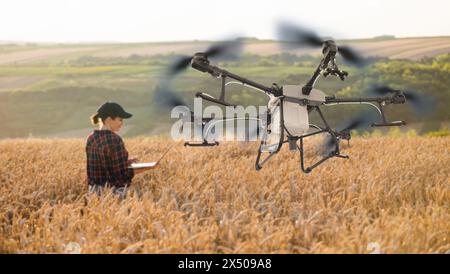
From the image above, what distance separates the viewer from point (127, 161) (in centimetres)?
657

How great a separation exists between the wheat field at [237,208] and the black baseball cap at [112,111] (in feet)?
3.55

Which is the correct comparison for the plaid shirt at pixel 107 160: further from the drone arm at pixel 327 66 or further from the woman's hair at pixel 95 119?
the drone arm at pixel 327 66

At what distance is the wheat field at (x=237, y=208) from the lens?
454cm

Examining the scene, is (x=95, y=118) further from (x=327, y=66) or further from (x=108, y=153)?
(x=327, y=66)

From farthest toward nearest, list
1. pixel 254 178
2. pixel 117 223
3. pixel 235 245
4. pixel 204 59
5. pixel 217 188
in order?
1. pixel 254 178
2. pixel 217 188
3. pixel 204 59
4. pixel 117 223
5. pixel 235 245

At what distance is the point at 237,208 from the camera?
234 inches

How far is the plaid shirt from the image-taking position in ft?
21.0

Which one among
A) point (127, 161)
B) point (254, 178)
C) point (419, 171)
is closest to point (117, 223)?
point (127, 161)

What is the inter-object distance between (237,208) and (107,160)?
1895 mm

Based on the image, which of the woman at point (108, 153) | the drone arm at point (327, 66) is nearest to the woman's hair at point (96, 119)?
the woman at point (108, 153)

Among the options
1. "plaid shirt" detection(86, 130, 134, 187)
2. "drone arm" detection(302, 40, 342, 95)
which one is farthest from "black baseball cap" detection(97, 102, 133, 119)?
"drone arm" detection(302, 40, 342, 95)

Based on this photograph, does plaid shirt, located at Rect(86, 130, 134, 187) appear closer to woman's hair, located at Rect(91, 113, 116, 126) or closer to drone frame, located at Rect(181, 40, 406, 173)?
woman's hair, located at Rect(91, 113, 116, 126)

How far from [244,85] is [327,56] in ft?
3.45
